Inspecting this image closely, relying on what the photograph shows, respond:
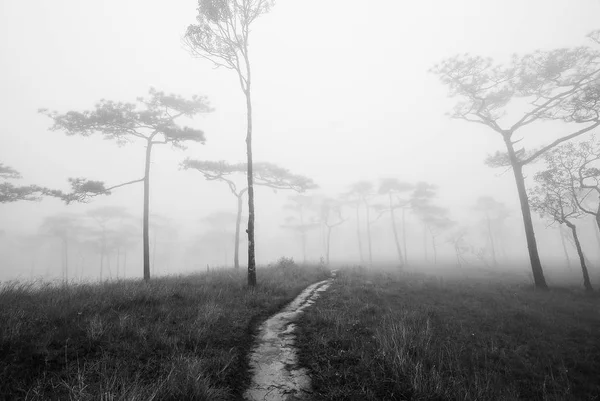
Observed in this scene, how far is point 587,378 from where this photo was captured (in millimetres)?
5578

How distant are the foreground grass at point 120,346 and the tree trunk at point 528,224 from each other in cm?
1672

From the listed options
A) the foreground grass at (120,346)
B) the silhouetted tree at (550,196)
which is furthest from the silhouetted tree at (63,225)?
the silhouetted tree at (550,196)

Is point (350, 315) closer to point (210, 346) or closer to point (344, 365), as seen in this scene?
point (344, 365)

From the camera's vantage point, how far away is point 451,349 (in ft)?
19.7

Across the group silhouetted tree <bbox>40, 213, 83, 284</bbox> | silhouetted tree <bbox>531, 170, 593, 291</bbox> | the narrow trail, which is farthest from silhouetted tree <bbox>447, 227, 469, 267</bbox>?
silhouetted tree <bbox>40, 213, 83, 284</bbox>

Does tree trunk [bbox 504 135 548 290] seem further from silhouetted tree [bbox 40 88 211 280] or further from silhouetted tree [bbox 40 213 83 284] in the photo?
silhouetted tree [bbox 40 213 83 284]

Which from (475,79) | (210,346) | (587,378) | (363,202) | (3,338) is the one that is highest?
(475,79)

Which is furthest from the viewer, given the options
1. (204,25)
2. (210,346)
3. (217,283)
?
(204,25)

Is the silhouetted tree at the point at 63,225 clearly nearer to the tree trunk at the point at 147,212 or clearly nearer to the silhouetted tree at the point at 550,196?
the tree trunk at the point at 147,212

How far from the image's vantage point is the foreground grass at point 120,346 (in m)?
3.44

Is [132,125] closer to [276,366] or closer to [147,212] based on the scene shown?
[147,212]

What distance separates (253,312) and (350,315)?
10.3 feet

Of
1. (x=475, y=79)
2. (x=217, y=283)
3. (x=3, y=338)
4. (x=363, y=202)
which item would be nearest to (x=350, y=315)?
(x=217, y=283)

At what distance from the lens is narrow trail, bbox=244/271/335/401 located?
4.11 metres
